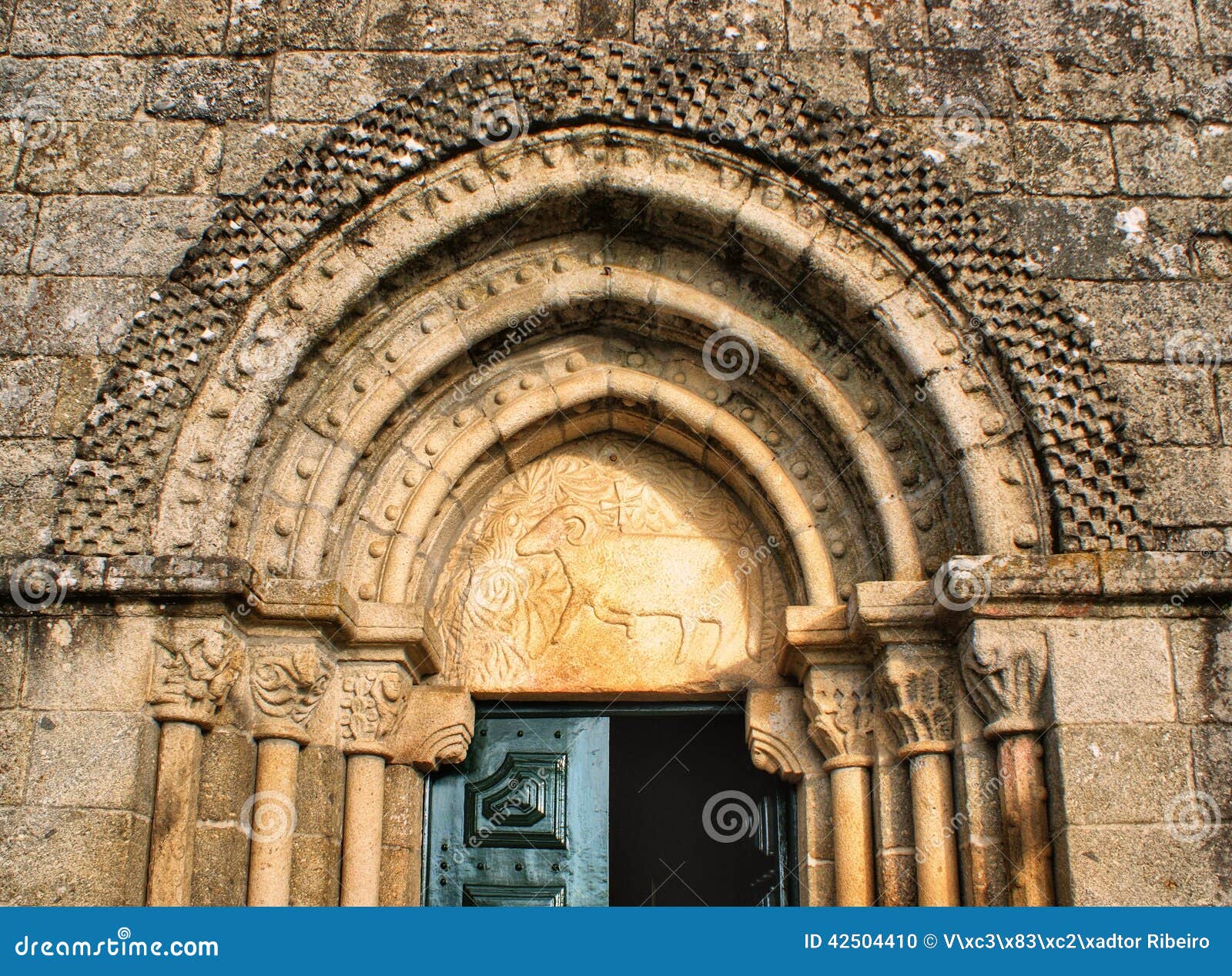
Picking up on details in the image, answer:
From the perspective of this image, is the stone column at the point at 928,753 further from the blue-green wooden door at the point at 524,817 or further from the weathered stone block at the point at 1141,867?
the blue-green wooden door at the point at 524,817

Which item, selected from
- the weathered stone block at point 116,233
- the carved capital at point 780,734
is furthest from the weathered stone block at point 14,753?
the carved capital at point 780,734

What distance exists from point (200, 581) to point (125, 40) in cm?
254

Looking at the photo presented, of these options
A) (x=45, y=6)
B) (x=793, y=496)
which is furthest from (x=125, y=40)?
(x=793, y=496)

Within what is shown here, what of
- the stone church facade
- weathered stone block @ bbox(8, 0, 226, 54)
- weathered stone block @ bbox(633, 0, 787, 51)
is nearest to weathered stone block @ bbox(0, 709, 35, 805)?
the stone church facade

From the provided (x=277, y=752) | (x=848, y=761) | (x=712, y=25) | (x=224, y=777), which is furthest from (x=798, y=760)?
(x=712, y=25)

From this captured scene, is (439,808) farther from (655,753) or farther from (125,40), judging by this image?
(125,40)

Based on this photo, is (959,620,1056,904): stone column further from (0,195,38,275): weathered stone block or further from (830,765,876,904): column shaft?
(0,195,38,275): weathered stone block

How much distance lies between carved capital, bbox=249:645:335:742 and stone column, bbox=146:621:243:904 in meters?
0.20

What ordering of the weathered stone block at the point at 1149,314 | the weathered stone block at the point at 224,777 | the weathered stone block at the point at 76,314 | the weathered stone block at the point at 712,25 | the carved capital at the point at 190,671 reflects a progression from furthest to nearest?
the weathered stone block at the point at 712,25, the weathered stone block at the point at 76,314, the weathered stone block at the point at 1149,314, the weathered stone block at the point at 224,777, the carved capital at the point at 190,671

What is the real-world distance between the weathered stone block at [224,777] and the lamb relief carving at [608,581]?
105 cm

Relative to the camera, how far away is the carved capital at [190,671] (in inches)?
167

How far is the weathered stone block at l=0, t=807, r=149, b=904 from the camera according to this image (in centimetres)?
398

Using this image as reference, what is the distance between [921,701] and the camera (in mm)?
4484
